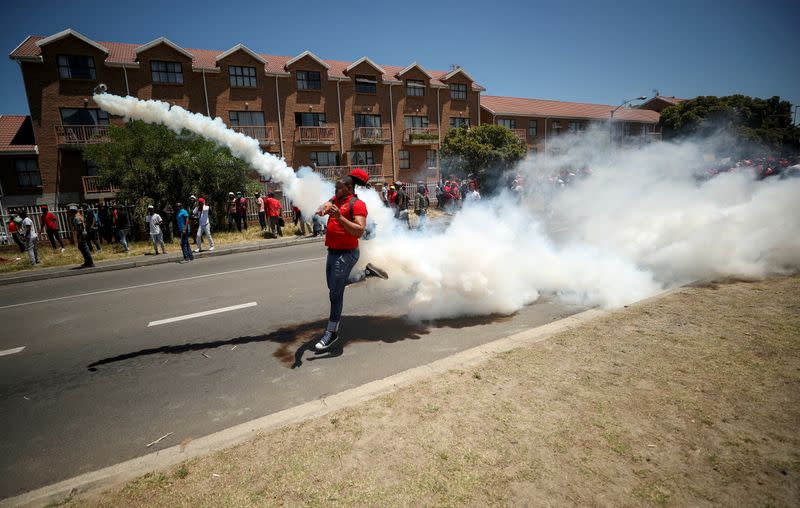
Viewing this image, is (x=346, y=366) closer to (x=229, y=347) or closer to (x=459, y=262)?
(x=229, y=347)

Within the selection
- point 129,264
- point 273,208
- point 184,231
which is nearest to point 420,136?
point 273,208

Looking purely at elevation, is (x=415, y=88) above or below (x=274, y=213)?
above

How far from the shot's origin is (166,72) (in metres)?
24.5

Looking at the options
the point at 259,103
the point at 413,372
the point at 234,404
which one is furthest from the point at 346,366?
the point at 259,103

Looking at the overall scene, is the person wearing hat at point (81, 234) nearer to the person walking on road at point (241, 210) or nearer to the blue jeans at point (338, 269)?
the person walking on road at point (241, 210)

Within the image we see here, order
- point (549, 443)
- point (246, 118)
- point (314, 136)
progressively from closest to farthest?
point (549, 443) < point (246, 118) < point (314, 136)

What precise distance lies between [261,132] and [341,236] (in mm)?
25591

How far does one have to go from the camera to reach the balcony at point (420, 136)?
3244 centimetres

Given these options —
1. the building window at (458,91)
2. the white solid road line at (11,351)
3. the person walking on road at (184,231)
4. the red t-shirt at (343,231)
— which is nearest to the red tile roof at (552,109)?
the building window at (458,91)

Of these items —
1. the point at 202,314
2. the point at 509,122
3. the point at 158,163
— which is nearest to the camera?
the point at 202,314

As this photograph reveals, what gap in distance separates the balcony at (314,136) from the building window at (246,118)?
255cm

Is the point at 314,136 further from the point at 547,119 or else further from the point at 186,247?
the point at 547,119

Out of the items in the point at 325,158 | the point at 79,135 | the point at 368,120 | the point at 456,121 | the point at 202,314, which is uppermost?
the point at 456,121

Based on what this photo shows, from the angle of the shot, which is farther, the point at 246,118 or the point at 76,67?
the point at 246,118
